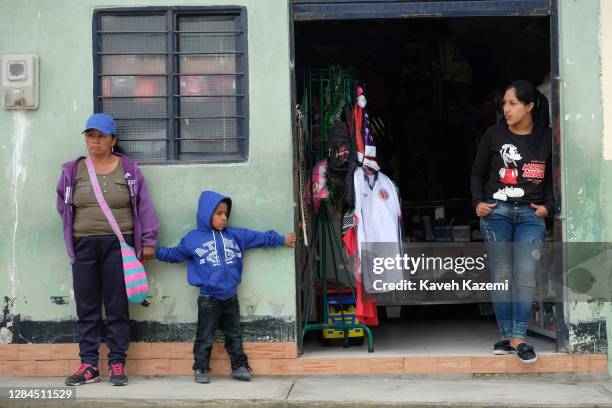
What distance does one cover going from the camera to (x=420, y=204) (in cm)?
930

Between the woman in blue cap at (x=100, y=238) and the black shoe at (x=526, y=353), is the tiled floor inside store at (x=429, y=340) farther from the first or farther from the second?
the woman in blue cap at (x=100, y=238)

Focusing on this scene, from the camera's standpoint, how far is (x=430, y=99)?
31.7 feet

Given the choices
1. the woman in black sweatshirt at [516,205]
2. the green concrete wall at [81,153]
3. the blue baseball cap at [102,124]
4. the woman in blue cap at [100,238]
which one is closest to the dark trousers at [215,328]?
the green concrete wall at [81,153]

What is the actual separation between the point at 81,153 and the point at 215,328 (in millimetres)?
1781

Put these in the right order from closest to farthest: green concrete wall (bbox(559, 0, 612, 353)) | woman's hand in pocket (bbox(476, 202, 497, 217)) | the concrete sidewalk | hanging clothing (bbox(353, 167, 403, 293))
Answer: the concrete sidewalk, green concrete wall (bbox(559, 0, 612, 353)), woman's hand in pocket (bbox(476, 202, 497, 217)), hanging clothing (bbox(353, 167, 403, 293))

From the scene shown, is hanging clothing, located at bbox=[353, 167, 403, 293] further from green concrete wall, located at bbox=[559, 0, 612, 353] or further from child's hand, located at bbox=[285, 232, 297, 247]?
green concrete wall, located at bbox=[559, 0, 612, 353]

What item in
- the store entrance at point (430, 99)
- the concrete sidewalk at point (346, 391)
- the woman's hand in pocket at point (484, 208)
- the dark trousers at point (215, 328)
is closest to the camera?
the concrete sidewalk at point (346, 391)

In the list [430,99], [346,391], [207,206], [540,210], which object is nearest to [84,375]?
[207,206]

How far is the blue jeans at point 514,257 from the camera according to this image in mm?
6773

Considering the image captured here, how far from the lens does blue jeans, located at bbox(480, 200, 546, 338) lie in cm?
677

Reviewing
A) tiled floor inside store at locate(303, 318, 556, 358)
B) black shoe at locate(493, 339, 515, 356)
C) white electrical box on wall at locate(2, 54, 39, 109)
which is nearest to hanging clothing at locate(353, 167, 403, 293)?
tiled floor inside store at locate(303, 318, 556, 358)

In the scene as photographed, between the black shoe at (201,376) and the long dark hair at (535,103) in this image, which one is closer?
the black shoe at (201,376)

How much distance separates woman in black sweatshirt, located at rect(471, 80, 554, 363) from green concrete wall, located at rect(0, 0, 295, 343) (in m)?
1.66

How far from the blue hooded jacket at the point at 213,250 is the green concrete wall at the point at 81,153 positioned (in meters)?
0.15
